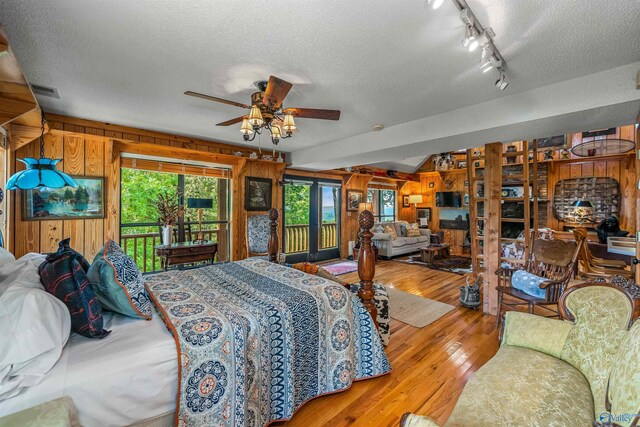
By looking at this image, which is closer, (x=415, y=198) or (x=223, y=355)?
(x=223, y=355)

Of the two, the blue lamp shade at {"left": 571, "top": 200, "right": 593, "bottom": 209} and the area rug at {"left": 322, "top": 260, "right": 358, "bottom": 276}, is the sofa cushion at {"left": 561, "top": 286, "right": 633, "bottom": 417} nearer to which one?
the area rug at {"left": 322, "top": 260, "right": 358, "bottom": 276}

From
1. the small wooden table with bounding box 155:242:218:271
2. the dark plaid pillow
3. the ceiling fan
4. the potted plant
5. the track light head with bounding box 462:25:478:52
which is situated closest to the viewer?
the dark plaid pillow

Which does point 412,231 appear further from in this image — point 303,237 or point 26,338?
point 26,338

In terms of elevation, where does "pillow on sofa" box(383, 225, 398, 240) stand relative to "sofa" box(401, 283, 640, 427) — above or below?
above

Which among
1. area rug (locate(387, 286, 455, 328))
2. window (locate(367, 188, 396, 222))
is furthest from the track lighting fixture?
window (locate(367, 188, 396, 222))

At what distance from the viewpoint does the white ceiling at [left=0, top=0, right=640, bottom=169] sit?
155 centimetres

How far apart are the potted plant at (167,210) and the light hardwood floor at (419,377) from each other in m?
3.11

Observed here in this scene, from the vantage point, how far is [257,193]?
522cm

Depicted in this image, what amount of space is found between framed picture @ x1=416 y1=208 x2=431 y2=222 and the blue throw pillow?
592 cm

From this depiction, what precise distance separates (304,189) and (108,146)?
3687 millimetres

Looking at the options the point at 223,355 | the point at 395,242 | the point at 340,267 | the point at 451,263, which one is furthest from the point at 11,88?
the point at 451,263

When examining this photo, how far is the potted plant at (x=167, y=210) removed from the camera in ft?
12.9

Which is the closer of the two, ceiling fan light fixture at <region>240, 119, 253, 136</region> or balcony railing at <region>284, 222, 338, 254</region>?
ceiling fan light fixture at <region>240, 119, 253, 136</region>

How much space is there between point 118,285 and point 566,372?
2.43 m
